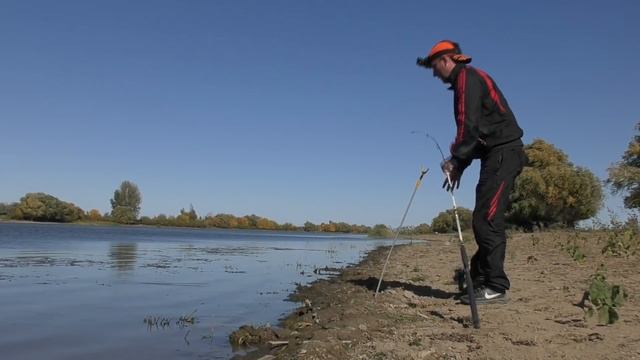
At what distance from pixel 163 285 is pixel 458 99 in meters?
7.52

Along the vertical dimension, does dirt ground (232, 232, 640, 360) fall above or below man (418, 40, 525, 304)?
below

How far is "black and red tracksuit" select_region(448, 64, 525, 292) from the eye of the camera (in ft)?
18.1

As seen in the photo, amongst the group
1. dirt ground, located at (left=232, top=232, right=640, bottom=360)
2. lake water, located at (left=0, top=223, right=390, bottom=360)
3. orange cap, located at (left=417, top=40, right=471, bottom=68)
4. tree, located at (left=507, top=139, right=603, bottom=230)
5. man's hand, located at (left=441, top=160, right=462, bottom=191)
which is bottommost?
lake water, located at (left=0, top=223, right=390, bottom=360)

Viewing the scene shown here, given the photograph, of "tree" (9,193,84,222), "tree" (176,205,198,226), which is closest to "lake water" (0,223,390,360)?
"tree" (9,193,84,222)

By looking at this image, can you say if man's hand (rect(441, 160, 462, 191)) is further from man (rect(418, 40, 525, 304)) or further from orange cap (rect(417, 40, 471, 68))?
orange cap (rect(417, 40, 471, 68))

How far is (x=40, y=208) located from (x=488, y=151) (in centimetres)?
9667

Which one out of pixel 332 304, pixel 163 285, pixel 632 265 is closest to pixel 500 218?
pixel 332 304

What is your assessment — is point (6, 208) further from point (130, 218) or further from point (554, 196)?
point (554, 196)

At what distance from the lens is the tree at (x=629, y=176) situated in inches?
1508

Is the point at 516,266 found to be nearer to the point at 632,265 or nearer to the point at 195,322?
the point at 632,265

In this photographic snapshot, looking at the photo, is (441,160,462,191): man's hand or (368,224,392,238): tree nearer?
(441,160,462,191): man's hand

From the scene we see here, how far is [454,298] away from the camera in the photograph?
21.2 feet

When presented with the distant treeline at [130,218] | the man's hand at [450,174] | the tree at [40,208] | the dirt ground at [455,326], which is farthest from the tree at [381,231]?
the man's hand at [450,174]

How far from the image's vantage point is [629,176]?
3872cm
